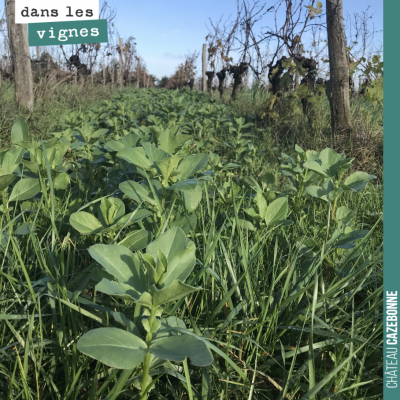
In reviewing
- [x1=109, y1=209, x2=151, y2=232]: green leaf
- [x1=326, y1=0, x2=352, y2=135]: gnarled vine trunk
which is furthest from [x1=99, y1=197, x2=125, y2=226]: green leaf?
[x1=326, y1=0, x2=352, y2=135]: gnarled vine trunk

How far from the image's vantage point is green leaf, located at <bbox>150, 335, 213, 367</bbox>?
0.59 m

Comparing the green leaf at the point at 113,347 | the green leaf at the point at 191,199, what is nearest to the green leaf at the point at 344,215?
the green leaf at the point at 191,199

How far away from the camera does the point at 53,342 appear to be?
91cm

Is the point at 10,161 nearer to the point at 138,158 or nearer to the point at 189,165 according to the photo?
the point at 138,158

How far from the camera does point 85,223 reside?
42.0 inches

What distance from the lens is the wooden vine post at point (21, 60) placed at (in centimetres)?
552

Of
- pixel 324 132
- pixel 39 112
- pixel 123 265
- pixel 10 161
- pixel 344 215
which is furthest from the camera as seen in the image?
pixel 39 112

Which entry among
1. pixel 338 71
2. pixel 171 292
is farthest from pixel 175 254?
pixel 338 71

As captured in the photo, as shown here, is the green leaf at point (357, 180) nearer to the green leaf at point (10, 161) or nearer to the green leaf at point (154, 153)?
the green leaf at point (154, 153)

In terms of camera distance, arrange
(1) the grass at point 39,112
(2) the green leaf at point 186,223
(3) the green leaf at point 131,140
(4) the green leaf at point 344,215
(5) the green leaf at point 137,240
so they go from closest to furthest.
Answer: (5) the green leaf at point 137,240
(2) the green leaf at point 186,223
(4) the green leaf at point 344,215
(3) the green leaf at point 131,140
(1) the grass at point 39,112

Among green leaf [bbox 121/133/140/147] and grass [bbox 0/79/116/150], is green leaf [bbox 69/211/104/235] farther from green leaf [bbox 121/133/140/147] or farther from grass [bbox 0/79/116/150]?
grass [bbox 0/79/116/150]

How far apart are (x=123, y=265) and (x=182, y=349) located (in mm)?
220

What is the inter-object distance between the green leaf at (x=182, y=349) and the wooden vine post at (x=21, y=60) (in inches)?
232

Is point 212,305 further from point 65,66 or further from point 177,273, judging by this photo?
point 65,66
